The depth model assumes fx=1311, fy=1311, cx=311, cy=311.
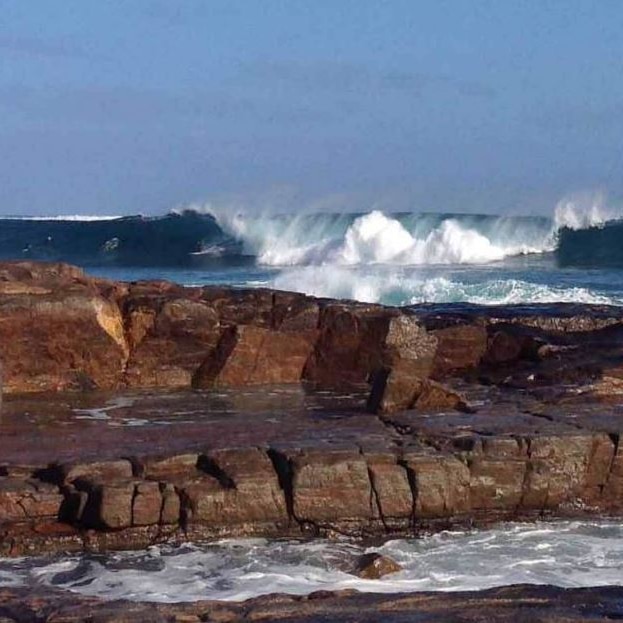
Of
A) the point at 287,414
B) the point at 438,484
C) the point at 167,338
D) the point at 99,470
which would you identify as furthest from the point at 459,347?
the point at 99,470

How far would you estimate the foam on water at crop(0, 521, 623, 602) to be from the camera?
318 inches

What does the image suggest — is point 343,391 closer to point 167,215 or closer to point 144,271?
point 144,271

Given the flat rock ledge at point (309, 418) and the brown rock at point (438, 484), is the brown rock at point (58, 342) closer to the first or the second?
the flat rock ledge at point (309, 418)

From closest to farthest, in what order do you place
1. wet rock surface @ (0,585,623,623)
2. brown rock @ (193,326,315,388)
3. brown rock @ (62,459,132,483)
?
wet rock surface @ (0,585,623,623) → brown rock @ (62,459,132,483) → brown rock @ (193,326,315,388)

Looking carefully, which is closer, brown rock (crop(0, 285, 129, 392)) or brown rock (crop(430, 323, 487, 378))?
brown rock (crop(0, 285, 129, 392))

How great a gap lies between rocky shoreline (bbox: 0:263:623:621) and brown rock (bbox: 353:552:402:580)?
107 centimetres

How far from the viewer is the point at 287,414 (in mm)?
12289

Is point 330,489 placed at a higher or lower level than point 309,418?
lower

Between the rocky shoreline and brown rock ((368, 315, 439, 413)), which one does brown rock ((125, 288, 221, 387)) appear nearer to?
the rocky shoreline

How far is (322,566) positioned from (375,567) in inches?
17.5

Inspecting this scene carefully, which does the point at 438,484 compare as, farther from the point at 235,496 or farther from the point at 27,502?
the point at 27,502

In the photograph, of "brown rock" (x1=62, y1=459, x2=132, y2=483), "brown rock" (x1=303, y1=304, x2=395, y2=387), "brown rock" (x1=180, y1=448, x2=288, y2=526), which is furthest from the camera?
"brown rock" (x1=303, y1=304, x2=395, y2=387)

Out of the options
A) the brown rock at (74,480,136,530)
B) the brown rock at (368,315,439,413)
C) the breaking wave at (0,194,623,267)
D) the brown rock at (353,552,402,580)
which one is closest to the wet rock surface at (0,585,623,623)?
the brown rock at (353,552,402,580)

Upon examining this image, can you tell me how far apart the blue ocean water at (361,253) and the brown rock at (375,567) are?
19145mm
